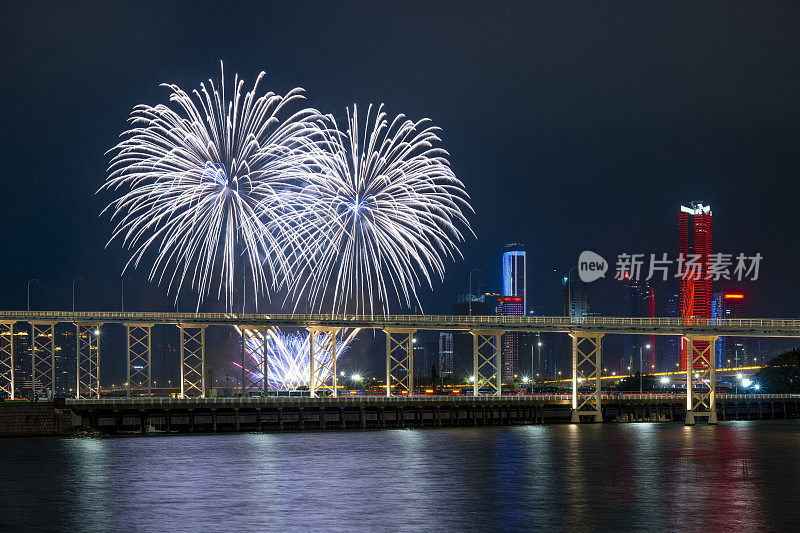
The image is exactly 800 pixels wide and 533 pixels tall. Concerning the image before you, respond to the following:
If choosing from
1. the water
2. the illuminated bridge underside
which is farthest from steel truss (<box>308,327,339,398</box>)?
the water

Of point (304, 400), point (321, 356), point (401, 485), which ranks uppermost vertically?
point (321, 356)

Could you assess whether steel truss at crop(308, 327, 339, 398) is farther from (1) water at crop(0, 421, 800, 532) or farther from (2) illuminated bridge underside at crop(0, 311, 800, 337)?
(1) water at crop(0, 421, 800, 532)

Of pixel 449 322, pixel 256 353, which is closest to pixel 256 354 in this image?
pixel 256 353

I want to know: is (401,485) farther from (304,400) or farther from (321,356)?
(321,356)

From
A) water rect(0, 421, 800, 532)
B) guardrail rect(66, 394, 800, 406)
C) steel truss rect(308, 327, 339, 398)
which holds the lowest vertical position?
water rect(0, 421, 800, 532)

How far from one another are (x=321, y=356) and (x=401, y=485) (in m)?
70.2

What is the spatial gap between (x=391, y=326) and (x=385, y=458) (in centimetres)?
4642

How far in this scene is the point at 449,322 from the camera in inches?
4727

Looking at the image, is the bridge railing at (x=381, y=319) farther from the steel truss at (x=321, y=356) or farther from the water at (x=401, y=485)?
the water at (x=401, y=485)

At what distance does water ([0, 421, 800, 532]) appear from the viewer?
144 ft

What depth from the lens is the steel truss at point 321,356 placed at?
118 meters

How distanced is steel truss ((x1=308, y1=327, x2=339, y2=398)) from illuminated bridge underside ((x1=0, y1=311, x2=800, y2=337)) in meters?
2.48

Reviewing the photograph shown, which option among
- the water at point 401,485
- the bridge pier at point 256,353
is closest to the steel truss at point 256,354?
the bridge pier at point 256,353

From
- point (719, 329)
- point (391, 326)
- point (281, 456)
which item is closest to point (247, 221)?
point (281, 456)
